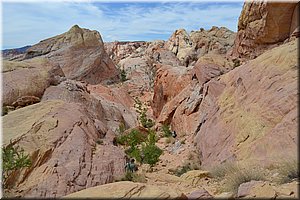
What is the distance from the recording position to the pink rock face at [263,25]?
13.2 meters

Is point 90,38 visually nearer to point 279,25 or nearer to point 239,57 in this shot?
point 239,57

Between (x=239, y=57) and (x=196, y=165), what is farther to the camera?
(x=239, y=57)

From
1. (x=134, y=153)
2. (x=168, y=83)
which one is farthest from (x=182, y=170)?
(x=168, y=83)

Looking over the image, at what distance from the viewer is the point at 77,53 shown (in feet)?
93.5

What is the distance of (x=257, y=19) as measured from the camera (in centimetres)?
1506

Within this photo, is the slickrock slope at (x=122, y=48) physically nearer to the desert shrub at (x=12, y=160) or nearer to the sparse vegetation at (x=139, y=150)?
the sparse vegetation at (x=139, y=150)

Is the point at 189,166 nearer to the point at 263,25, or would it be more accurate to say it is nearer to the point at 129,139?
the point at 129,139

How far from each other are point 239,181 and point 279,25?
983cm

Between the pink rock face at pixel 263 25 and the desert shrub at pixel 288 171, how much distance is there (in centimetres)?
839

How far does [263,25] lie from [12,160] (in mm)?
11825

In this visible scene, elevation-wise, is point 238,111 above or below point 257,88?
below

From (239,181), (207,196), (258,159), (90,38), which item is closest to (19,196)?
(207,196)

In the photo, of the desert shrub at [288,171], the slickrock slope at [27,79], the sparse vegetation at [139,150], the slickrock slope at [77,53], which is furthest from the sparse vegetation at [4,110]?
the slickrock slope at [77,53]

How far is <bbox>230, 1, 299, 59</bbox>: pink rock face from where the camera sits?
43.2 feet
